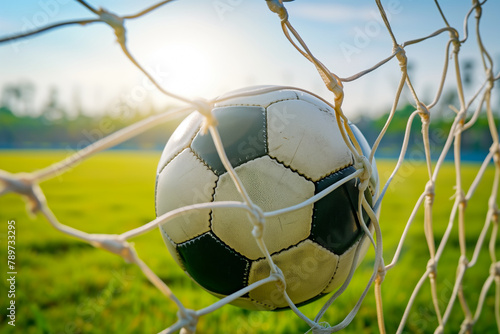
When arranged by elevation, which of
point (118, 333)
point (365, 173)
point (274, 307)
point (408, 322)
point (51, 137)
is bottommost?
point (51, 137)

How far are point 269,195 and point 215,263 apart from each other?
0.30 metres

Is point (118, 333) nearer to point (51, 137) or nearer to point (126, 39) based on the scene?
point (126, 39)

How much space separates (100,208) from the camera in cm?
706

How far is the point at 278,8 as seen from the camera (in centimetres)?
108

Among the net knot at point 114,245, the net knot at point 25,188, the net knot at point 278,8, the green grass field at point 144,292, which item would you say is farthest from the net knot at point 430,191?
the net knot at point 25,188

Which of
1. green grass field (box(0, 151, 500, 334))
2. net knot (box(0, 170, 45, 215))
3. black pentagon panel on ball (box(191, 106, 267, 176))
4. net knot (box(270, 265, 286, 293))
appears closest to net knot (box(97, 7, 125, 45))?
net knot (box(0, 170, 45, 215))

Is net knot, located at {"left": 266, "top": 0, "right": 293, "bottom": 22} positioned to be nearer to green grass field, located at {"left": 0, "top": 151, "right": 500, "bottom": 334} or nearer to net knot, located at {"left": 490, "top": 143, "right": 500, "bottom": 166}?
net knot, located at {"left": 490, "top": 143, "right": 500, "bottom": 166}

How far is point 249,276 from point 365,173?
0.49 metres

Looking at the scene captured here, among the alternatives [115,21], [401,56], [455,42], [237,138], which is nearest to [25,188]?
[115,21]

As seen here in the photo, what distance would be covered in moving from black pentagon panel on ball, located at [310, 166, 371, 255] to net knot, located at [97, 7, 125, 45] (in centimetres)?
71

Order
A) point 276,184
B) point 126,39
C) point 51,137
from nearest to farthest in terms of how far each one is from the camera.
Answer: point 126,39 → point 276,184 → point 51,137

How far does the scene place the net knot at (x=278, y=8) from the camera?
3.52ft

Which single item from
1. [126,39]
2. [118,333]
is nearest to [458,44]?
[126,39]

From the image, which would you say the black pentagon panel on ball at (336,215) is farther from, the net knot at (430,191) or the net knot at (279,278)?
the net knot at (430,191)
